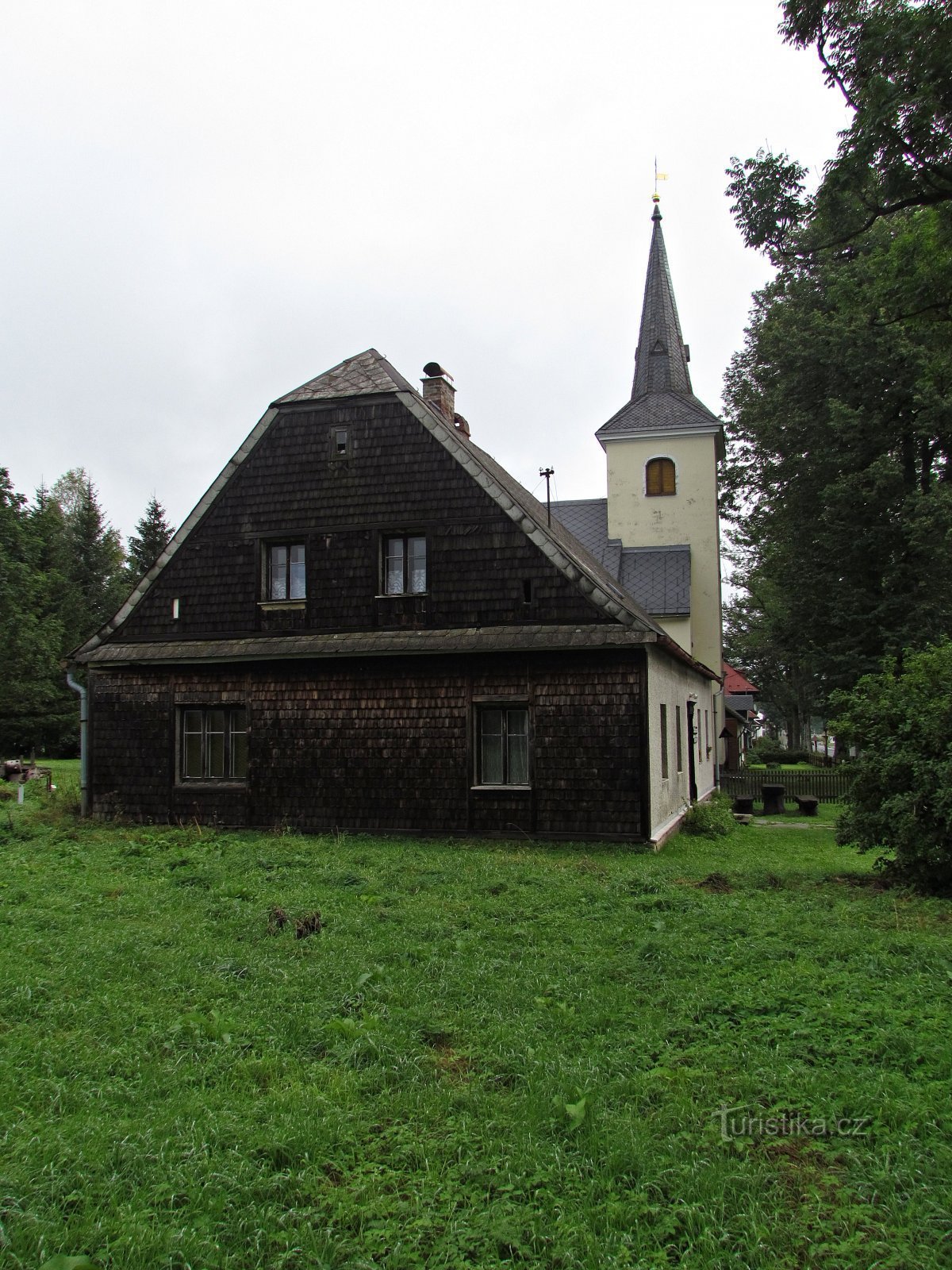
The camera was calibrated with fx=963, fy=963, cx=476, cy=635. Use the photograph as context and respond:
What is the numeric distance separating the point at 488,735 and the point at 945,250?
8.98m

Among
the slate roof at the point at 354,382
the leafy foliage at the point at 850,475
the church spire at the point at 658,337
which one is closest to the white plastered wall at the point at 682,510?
the church spire at the point at 658,337

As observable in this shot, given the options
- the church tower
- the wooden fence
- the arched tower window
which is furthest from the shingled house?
the arched tower window

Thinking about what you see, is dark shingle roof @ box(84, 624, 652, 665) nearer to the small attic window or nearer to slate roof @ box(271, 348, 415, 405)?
the small attic window

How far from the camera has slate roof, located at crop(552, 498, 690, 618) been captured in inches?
1060

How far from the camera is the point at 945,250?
10.2 meters

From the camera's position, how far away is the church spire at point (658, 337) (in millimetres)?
30812

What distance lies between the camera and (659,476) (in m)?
29.4

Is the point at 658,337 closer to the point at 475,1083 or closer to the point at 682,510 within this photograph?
the point at 682,510

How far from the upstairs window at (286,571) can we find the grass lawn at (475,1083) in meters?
7.83

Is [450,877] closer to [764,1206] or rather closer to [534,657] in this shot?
[534,657]

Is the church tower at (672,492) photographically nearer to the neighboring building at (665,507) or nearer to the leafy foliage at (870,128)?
the neighboring building at (665,507)

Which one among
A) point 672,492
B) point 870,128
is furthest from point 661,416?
point 870,128

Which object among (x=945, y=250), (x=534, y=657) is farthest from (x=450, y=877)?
(x=945, y=250)

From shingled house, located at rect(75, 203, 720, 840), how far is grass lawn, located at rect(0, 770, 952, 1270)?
207 inches
